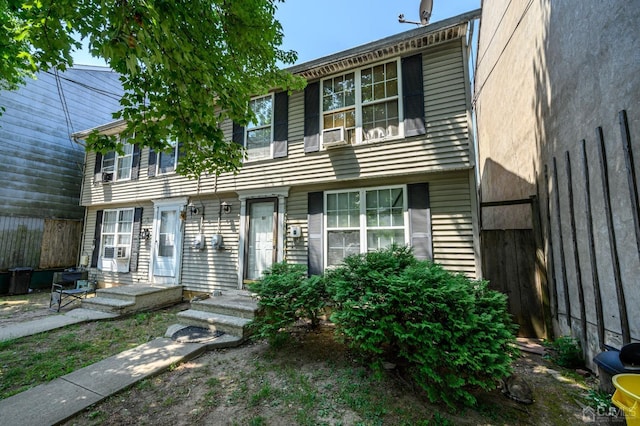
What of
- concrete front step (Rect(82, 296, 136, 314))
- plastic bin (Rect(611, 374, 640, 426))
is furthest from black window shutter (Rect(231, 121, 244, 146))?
plastic bin (Rect(611, 374, 640, 426))

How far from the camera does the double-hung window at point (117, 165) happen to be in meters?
8.77

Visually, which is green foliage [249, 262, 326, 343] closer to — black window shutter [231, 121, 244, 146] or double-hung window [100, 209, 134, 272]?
black window shutter [231, 121, 244, 146]

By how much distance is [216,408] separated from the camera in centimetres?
260

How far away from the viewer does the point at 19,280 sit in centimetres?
855

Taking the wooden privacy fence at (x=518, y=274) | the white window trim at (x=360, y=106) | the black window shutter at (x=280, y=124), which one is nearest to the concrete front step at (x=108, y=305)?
the black window shutter at (x=280, y=124)

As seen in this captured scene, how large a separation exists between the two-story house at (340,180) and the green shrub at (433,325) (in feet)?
6.69

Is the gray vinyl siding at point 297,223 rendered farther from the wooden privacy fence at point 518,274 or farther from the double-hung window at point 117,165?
the double-hung window at point 117,165

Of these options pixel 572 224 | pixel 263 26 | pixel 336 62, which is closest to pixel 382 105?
pixel 336 62

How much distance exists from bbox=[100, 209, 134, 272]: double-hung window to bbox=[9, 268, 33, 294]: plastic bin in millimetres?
2358

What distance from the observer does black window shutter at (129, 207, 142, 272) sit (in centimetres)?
817

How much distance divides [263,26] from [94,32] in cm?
255

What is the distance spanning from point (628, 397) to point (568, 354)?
200cm

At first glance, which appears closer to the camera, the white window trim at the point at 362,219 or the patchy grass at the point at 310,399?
the patchy grass at the point at 310,399

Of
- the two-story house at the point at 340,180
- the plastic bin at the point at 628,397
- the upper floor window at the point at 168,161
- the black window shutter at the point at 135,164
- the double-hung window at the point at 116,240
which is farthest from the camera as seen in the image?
the double-hung window at the point at 116,240
